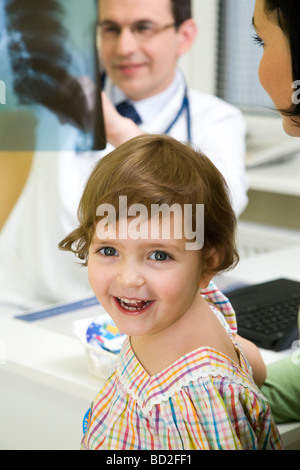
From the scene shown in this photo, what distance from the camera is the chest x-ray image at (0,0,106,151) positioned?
3.30ft

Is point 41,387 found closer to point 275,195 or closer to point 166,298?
point 166,298

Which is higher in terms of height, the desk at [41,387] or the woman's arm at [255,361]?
the woman's arm at [255,361]

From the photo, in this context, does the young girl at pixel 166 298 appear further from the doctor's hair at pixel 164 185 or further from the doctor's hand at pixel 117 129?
the doctor's hand at pixel 117 129

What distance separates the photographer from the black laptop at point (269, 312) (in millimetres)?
1070

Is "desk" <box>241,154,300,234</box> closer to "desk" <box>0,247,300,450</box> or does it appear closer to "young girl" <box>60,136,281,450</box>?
"desk" <box>0,247,300,450</box>

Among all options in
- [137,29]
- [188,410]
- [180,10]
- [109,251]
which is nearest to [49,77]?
[109,251]

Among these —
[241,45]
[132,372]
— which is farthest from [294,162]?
[132,372]

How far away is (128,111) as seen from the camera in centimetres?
174

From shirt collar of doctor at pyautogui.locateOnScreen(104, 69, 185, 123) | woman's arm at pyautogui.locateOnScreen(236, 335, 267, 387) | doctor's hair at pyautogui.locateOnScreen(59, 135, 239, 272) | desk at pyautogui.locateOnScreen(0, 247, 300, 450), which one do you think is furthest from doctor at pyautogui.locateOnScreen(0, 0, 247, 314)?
doctor's hair at pyautogui.locateOnScreen(59, 135, 239, 272)

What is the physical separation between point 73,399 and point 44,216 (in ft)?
2.54

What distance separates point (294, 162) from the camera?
2.35 meters

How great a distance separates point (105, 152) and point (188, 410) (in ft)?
3.29

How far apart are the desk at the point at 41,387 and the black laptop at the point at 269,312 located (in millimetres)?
30

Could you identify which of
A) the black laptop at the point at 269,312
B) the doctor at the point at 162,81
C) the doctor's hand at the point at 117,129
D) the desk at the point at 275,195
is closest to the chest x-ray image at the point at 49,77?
the doctor's hand at the point at 117,129
